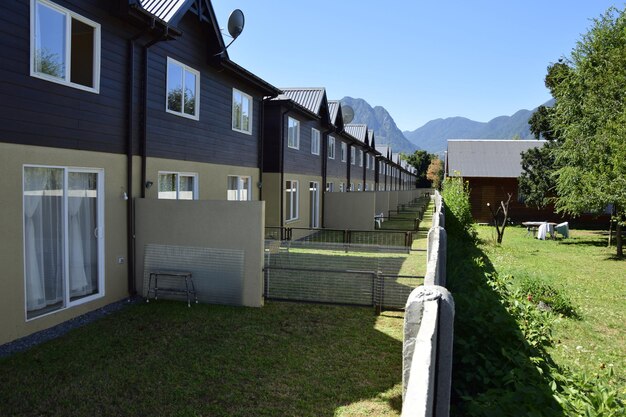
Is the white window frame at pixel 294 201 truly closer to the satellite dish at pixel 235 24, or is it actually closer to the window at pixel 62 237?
the satellite dish at pixel 235 24

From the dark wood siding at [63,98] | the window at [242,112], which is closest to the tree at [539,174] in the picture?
the window at [242,112]

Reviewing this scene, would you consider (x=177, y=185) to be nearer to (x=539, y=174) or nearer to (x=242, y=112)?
(x=242, y=112)

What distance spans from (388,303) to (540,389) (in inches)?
245

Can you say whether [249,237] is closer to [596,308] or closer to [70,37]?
[70,37]

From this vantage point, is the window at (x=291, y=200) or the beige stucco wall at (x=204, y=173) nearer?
the beige stucco wall at (x=204, y=173)

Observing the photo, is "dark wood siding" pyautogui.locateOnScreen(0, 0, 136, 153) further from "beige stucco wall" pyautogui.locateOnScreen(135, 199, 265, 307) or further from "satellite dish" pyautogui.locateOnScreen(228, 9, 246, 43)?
"satellite dish" pyautogui.locateOnScreen(228, 9, 246, 43)

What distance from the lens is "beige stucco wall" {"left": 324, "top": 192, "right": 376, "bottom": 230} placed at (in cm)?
2359

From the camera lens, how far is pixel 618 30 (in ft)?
64.8

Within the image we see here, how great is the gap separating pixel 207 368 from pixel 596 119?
1956cm

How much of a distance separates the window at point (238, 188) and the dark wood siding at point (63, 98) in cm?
550

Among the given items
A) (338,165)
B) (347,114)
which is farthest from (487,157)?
(338,165)

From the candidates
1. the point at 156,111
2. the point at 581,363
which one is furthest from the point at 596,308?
the point at 156,111

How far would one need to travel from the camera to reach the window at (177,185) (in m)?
10.7

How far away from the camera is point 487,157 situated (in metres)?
37.2
